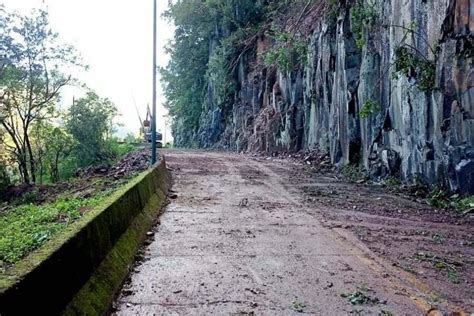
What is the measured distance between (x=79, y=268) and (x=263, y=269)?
220 centimetres

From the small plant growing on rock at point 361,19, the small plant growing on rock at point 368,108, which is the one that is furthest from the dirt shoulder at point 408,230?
the small plant growing on rock at point 361,19

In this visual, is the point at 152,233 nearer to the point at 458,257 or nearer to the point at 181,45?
the point at 458,257

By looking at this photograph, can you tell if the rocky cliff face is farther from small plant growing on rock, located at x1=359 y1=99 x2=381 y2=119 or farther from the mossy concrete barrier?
the mossy concrete barrier

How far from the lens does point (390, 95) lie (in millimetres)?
13453

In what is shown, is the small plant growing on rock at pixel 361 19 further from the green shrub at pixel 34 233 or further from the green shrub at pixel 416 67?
the green shrub at pixel 34 233

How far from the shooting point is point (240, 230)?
7363 mm

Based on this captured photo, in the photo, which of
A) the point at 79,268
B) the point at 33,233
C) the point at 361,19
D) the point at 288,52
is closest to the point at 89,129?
the point at 288,52

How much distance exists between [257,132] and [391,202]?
60.4 feet

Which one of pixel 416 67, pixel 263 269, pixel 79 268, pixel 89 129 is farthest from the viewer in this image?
pixel 89 129

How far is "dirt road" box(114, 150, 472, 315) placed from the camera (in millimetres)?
4250

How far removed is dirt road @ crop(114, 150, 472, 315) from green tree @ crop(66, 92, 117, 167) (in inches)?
720

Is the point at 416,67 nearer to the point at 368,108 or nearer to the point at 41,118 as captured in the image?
the point at 368,108

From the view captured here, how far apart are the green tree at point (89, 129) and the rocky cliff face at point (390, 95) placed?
979 centimetres

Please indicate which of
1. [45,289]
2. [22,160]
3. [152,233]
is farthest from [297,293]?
[22,160]
